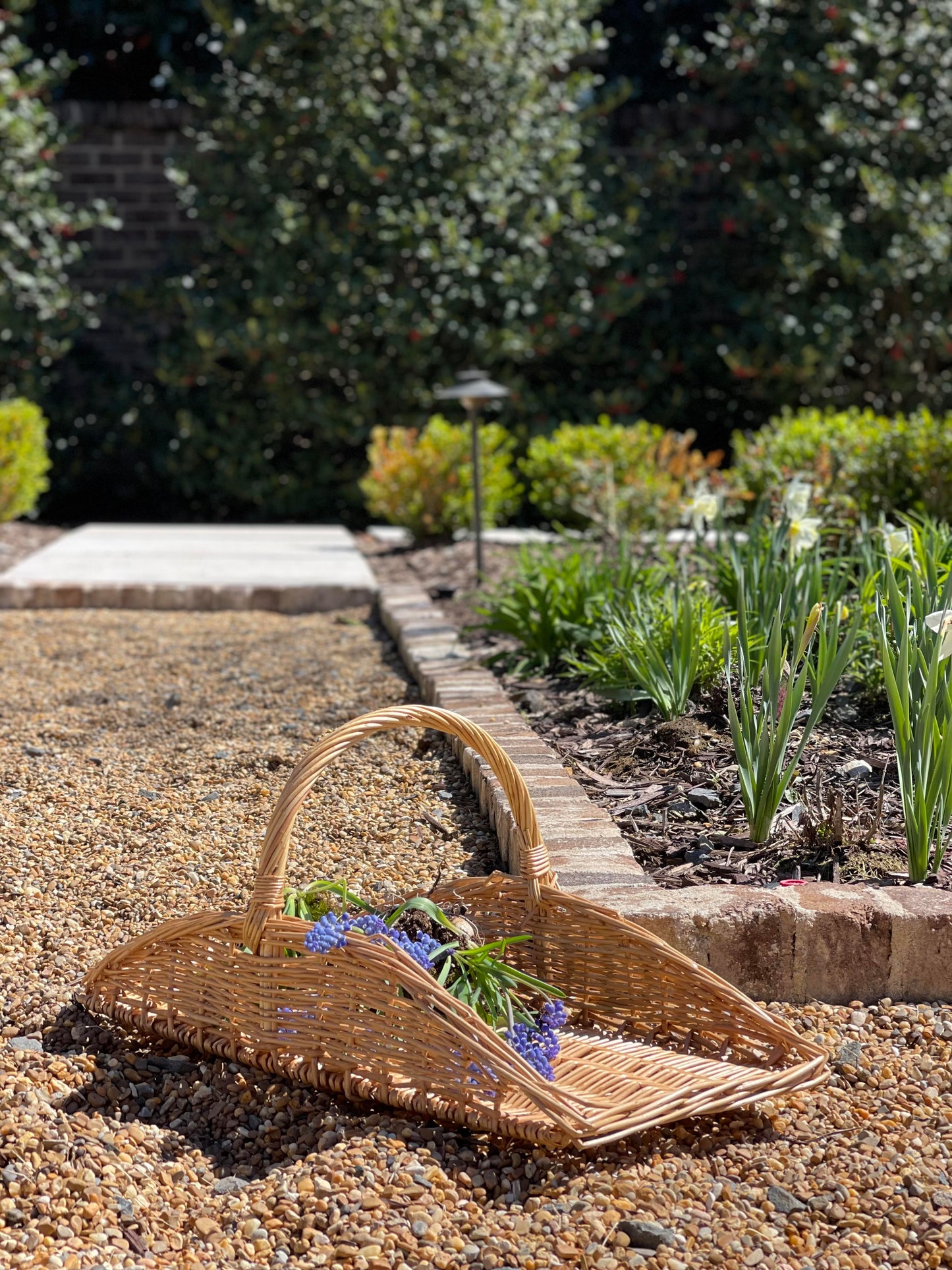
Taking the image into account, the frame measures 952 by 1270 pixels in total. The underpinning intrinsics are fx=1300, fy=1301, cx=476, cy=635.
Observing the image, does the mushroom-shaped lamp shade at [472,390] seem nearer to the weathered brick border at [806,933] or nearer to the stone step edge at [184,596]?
the stone step edge at [184,596]

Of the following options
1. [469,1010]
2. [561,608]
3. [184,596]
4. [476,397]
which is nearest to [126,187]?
[184,596]

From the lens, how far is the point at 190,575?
568 centimetres

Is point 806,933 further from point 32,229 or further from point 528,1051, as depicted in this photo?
point 32,229

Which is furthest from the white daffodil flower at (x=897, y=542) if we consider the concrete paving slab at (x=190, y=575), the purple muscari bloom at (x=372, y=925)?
the concrete paving slab at (x=190, y=575)

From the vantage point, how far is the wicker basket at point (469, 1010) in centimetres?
167

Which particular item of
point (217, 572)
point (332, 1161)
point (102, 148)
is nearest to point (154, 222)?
point (102, 148)

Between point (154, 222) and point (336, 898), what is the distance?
7.15 metres

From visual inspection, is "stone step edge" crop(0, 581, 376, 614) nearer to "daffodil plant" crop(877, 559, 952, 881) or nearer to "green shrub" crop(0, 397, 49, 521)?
"green shrub" crop(0, 397, 49, 521)

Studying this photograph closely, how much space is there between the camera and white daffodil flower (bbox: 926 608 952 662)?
80.0 inches

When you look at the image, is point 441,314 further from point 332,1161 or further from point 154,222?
point 332,1161

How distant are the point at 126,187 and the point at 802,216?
4.22 metres

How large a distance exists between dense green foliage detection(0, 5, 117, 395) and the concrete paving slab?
148 cm

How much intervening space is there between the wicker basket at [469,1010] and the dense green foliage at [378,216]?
19.1 feet

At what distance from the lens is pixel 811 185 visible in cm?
798
